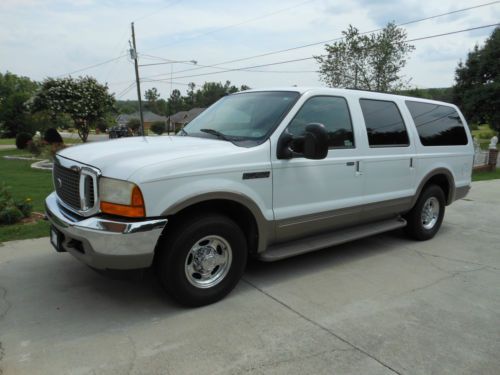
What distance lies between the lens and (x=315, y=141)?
3777 millimetres

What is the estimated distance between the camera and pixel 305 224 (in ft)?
14.2

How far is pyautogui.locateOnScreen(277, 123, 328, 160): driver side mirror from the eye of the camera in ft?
12.4

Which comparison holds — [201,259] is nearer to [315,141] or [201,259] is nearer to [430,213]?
[315,141]

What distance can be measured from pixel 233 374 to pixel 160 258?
1.14 metres

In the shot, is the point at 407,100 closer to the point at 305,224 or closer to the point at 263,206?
the point at 305,224

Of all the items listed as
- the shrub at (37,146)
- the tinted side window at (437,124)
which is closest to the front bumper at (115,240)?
the tinted side window at (437,124)

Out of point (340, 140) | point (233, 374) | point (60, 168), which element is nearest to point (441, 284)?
point (340, 140)

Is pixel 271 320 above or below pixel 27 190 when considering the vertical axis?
below

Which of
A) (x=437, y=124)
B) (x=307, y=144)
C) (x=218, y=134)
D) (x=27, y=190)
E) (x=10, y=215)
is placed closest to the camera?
(x=307, y=144)

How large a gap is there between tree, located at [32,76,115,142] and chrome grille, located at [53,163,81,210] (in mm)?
18321

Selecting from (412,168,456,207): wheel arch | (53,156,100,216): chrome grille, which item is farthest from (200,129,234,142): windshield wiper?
(412,168,456,207): wheel arch

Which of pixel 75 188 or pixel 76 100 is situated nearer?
pixel 75 188

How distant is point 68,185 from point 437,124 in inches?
189

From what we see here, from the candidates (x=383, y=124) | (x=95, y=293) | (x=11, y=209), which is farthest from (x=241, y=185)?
(x=11, y=209)
